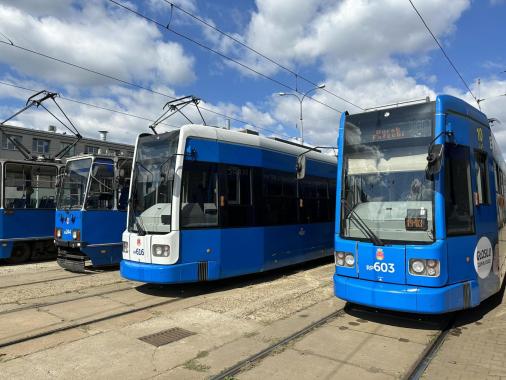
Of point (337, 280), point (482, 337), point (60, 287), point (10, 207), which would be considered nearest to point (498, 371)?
point (482, 337)

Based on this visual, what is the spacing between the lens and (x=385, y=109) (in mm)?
6527

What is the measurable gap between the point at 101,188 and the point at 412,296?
7.96m

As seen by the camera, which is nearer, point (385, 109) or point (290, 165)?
point (385, 109)

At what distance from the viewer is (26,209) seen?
12594mm

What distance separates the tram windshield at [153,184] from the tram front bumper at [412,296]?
3475 mm

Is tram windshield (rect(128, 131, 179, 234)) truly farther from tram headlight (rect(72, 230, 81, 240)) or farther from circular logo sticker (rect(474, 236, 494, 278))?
circular logo sticker (rect(474, 236, 494, 278))

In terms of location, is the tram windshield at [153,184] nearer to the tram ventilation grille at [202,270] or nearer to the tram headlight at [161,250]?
the tram headlight at [161,250]

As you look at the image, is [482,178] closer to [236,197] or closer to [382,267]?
[382,267]

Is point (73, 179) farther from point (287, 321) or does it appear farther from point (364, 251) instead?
point (364, 251)

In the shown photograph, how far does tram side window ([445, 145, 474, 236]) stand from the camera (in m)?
5.84

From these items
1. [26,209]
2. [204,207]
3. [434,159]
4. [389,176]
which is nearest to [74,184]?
[26,209]

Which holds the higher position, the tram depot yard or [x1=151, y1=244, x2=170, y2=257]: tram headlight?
[x1=151, y1=244, x2=170, y2=257]: tram headlight

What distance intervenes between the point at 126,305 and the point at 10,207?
6702 mm

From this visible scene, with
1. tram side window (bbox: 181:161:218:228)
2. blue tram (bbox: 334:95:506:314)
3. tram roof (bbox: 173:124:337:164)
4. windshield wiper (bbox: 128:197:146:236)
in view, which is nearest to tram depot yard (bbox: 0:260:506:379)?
blue tram (bbox: 334:95:506:314)
